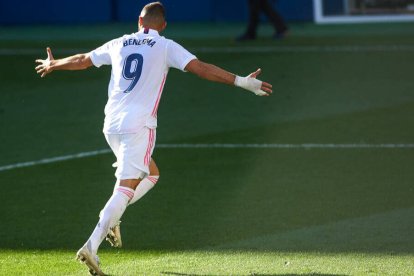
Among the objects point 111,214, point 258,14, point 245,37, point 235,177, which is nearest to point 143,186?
point 111,214

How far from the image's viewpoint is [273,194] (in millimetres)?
10297

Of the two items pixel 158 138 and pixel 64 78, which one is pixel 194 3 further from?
pixel 158 138

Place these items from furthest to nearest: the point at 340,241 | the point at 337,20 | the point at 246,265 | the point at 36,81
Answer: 1. the point at 337,20
2. the point at 36,81
3. the point at 340,241
4. the point at 246,265

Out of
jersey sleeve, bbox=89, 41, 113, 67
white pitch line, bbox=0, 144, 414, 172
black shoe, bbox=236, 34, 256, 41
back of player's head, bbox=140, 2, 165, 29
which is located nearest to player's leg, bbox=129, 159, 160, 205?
jersey sleeve, bbox=89, 41, 113, 67

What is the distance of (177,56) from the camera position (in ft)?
25.3

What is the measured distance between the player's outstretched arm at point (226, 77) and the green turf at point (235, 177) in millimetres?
1211

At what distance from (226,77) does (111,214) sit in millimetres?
1192

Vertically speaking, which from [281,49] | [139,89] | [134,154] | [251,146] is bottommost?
[281,49]

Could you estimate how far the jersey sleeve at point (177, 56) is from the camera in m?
7.66

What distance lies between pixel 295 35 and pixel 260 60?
4.63 meters

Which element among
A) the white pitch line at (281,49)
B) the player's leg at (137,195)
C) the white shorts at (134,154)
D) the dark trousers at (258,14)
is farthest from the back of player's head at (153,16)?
the dark trousers at (258,14)

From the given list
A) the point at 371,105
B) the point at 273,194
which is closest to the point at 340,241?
the point at 273,194

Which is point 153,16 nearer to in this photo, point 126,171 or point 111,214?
point 126,171

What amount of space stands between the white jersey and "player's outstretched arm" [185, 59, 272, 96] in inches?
3.1
